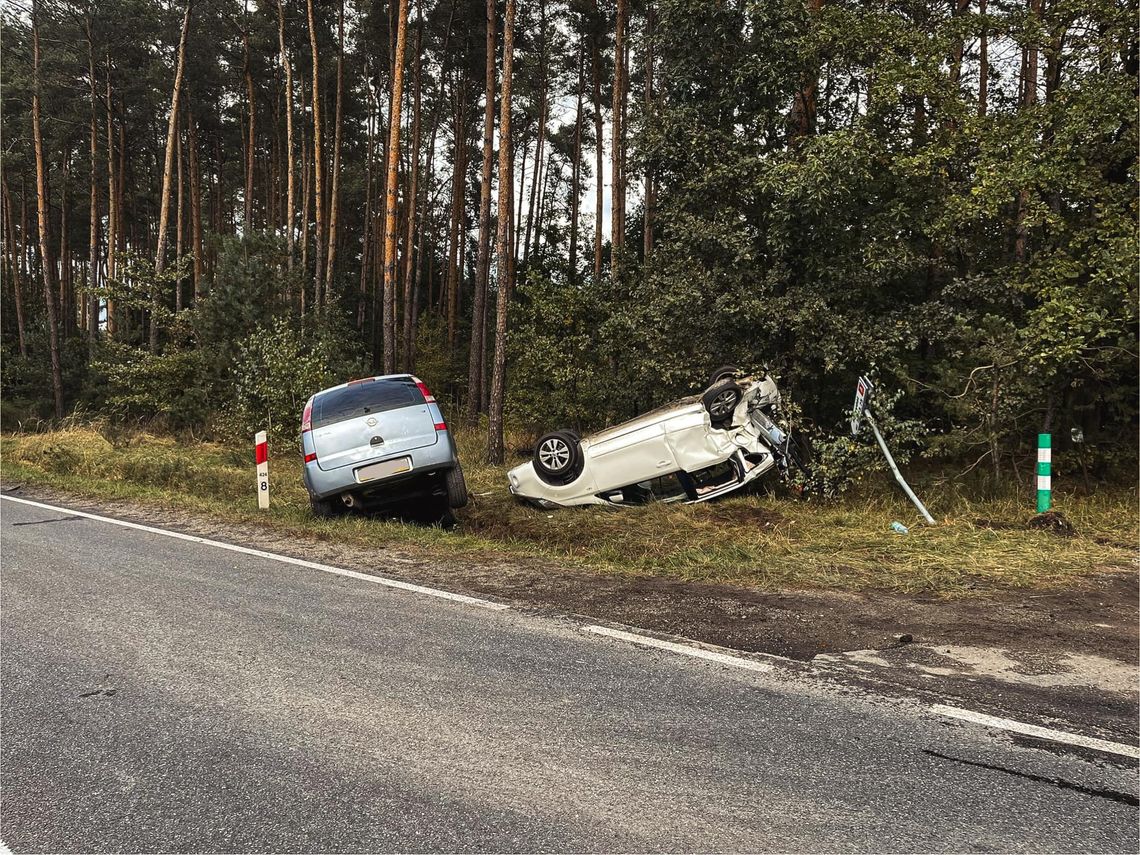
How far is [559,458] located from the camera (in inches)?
359

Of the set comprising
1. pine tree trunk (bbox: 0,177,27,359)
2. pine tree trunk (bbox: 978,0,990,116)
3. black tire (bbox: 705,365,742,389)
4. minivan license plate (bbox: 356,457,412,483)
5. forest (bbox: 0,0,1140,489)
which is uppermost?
pine tree trunk (bbox: 0,177,27,359)

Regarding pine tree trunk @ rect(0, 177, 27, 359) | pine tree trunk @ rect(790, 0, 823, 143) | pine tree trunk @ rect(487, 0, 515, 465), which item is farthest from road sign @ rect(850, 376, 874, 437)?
pine tree trunk @ rect(0, 177, 27, 359)

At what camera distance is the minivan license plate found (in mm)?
8375

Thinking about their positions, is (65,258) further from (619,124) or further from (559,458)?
(559,458)

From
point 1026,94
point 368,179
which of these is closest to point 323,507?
point 1026,94

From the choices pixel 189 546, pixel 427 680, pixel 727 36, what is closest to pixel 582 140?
pixel 727 36

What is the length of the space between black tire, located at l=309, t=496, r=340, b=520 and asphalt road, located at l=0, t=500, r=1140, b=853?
3868 mm

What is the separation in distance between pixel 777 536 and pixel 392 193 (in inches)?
468

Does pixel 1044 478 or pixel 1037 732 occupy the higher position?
pixel 1044 478

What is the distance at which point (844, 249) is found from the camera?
997 centimetres

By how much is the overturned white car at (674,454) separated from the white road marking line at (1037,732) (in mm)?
5078

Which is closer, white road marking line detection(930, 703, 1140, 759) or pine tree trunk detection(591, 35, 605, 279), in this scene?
white road marking line detection(930, 703, 1140, 759)

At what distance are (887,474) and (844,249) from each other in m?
3.26

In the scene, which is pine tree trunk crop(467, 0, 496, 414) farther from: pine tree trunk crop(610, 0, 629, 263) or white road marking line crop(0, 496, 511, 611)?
white road marking line crop(0, 496, 511, 611)
